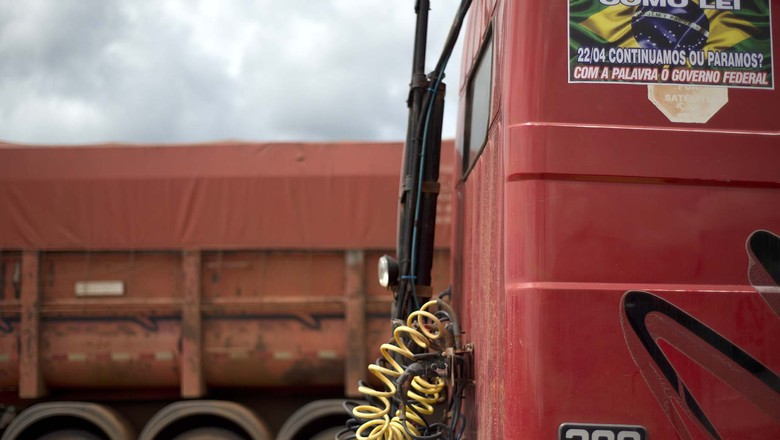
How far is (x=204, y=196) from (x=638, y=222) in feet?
17.5

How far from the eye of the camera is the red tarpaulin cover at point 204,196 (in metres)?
6.70

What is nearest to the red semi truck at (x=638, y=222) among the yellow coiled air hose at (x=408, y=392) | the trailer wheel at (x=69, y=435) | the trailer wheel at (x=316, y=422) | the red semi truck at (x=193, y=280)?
the yellow coiled air hose at (x=408, y=392)

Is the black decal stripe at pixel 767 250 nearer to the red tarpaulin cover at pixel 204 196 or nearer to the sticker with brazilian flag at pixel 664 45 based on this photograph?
the sticker with brazilian flag at pixel 664 45

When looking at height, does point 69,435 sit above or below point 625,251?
below

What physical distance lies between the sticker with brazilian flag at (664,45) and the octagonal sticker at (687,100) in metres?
0.02

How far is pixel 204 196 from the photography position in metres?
6.75

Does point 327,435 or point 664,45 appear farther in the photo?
point 327,435

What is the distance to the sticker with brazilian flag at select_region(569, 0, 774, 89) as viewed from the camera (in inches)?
78.2

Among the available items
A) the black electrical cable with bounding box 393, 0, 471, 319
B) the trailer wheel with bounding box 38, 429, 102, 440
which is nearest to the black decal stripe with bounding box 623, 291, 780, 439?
the black electrical cable with bounding box 393, 0, 471, 319

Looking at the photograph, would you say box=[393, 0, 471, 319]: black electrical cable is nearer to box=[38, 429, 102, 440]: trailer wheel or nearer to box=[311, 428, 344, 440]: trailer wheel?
box=[311, 428, 344, 440]: trailer wheel

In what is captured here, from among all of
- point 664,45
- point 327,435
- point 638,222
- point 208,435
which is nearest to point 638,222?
point 638,222

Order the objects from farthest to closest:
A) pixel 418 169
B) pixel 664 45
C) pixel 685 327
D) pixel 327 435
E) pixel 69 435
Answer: pixel 69 435 < pixel 327 435 < pixel 418 169 < pixel 664 45 < pixel 685 327

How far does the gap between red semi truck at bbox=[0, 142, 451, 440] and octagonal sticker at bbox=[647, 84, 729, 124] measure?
4.66 metres

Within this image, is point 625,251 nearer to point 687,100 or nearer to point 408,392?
point 687,100
